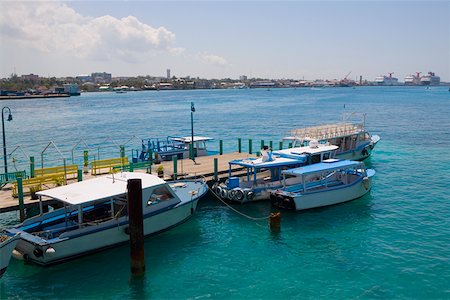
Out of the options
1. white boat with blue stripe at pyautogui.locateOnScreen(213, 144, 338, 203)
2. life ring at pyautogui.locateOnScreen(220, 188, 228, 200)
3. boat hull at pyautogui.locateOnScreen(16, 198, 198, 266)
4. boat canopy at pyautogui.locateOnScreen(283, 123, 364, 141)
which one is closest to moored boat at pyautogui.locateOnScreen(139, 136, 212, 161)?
white boat with blue stripe at pyautogui.locateOnScreen(213, 144, 338, 203)

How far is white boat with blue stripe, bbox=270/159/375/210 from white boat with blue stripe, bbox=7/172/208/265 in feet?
23.8

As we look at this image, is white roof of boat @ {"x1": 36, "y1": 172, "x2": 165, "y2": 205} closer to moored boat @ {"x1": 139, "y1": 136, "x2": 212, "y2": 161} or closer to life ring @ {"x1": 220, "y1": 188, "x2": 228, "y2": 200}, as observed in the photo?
life ring @ {"x1": 220, "y1": 188, "x2": 228, "y2": 200}

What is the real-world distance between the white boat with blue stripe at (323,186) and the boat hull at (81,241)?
351 inches

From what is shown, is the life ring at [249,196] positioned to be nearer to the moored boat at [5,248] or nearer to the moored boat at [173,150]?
the moored boat at [173,150]

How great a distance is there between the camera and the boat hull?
20188 millimetres

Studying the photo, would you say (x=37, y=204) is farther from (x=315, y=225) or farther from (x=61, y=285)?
(x=315, y=225)

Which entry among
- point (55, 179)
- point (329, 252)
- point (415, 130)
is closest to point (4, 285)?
point (55, 179)

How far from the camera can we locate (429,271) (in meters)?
20.4

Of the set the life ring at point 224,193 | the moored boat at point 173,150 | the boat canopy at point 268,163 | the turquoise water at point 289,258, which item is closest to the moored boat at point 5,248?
the turquoise water at point 289,258

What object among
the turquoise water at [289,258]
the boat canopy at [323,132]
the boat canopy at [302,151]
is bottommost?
the turquoise water at [289,258]

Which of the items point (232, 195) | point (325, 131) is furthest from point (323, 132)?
point (232, 195)

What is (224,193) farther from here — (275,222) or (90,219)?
(90,219)

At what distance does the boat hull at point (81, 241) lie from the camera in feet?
66.2

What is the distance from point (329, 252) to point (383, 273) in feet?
10.2
